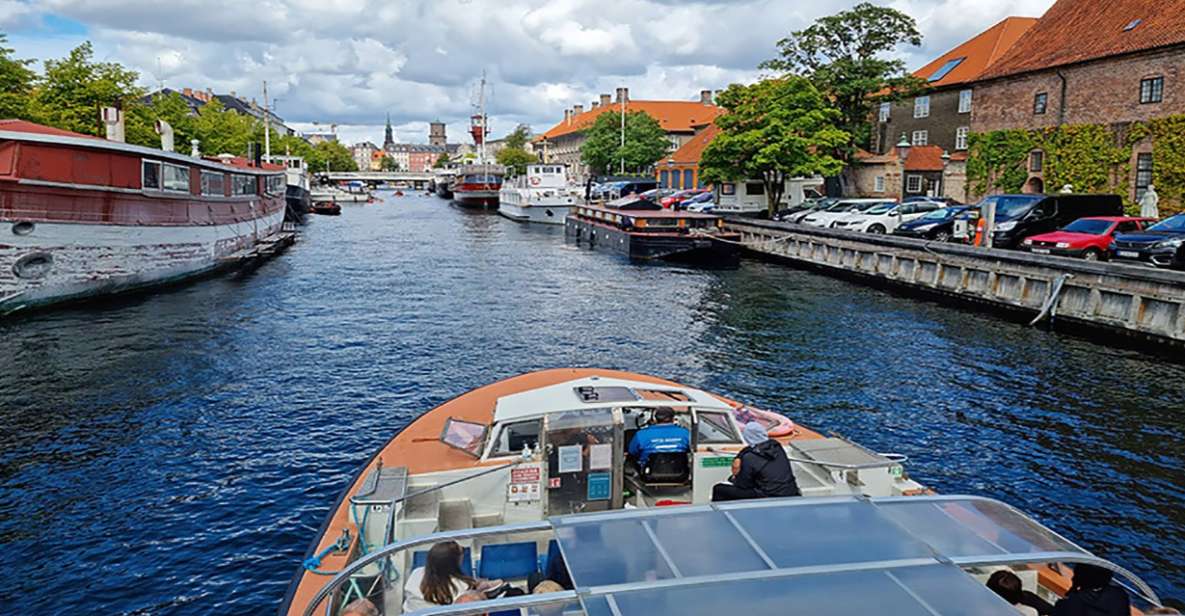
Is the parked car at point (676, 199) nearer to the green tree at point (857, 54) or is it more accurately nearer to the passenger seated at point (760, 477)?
the green tree at point (857, 54)

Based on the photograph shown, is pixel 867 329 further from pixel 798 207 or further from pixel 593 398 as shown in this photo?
pixel 798 207

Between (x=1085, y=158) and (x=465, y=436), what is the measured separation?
42.5 meters

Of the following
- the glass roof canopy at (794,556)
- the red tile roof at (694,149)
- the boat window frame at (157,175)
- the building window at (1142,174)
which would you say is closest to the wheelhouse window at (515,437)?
the glass roof canopy at (794,556)

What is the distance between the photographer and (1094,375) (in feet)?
66.2

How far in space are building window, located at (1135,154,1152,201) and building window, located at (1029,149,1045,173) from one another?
556 cm

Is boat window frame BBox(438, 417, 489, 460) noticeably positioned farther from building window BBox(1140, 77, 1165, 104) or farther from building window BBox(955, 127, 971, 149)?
building window BBox(955, 127, 971, 149)

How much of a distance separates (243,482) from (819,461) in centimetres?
934

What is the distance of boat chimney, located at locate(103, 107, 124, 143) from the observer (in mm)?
32781

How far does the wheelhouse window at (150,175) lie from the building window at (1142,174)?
142ft

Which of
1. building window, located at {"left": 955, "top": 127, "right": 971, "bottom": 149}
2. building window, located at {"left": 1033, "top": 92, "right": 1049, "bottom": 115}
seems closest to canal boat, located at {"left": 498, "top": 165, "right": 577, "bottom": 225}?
building window, located at {"left": 955, "top": 127, "right": 971, "bottom": 149}

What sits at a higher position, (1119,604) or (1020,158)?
(1020,158)

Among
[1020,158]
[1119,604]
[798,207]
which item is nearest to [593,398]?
[1119,604]

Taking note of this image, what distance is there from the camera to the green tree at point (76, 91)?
45.6 metres

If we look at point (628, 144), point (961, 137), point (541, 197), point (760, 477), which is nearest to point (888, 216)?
point (961, 137)
